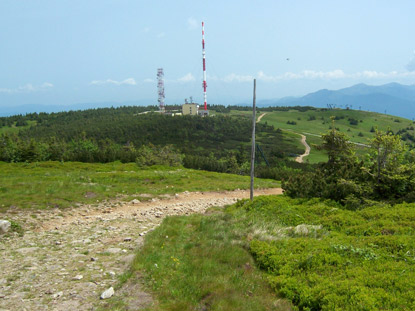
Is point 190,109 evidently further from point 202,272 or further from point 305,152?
point 202,272

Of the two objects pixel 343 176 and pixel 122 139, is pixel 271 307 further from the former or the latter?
pixel 122 139

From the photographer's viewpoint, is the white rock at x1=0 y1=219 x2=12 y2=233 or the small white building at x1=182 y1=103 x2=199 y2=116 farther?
the small white building at x1=182 y1=103 x2=199 y2=116

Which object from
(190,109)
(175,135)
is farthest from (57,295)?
(190,109)

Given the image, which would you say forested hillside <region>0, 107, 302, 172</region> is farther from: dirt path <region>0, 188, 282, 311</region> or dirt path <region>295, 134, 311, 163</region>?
dirt path <region>0, 188, 282, 311</region>

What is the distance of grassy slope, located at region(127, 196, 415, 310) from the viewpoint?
6.58 meters

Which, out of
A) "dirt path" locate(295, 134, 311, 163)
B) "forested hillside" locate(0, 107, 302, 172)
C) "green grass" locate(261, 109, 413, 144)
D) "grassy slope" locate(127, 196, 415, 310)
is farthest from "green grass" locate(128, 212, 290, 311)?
"green grass" locate(261, 109, 413, 144)

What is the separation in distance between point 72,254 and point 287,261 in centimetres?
678

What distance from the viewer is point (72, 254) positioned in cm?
949

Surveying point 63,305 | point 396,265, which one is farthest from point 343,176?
point 63,305

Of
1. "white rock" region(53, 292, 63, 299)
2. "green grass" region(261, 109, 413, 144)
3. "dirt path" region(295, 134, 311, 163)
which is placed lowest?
"dirt path" region(295, 134, 311, 163)

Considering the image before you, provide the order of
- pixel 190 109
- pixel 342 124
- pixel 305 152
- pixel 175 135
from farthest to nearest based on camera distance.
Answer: pixel 190 109, pixel 342 124, pixel 175 135, pixel 305 152

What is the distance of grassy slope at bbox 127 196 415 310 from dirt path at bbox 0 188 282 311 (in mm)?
985

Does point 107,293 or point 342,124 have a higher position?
point 107,293

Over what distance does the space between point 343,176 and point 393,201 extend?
8.02 feet
